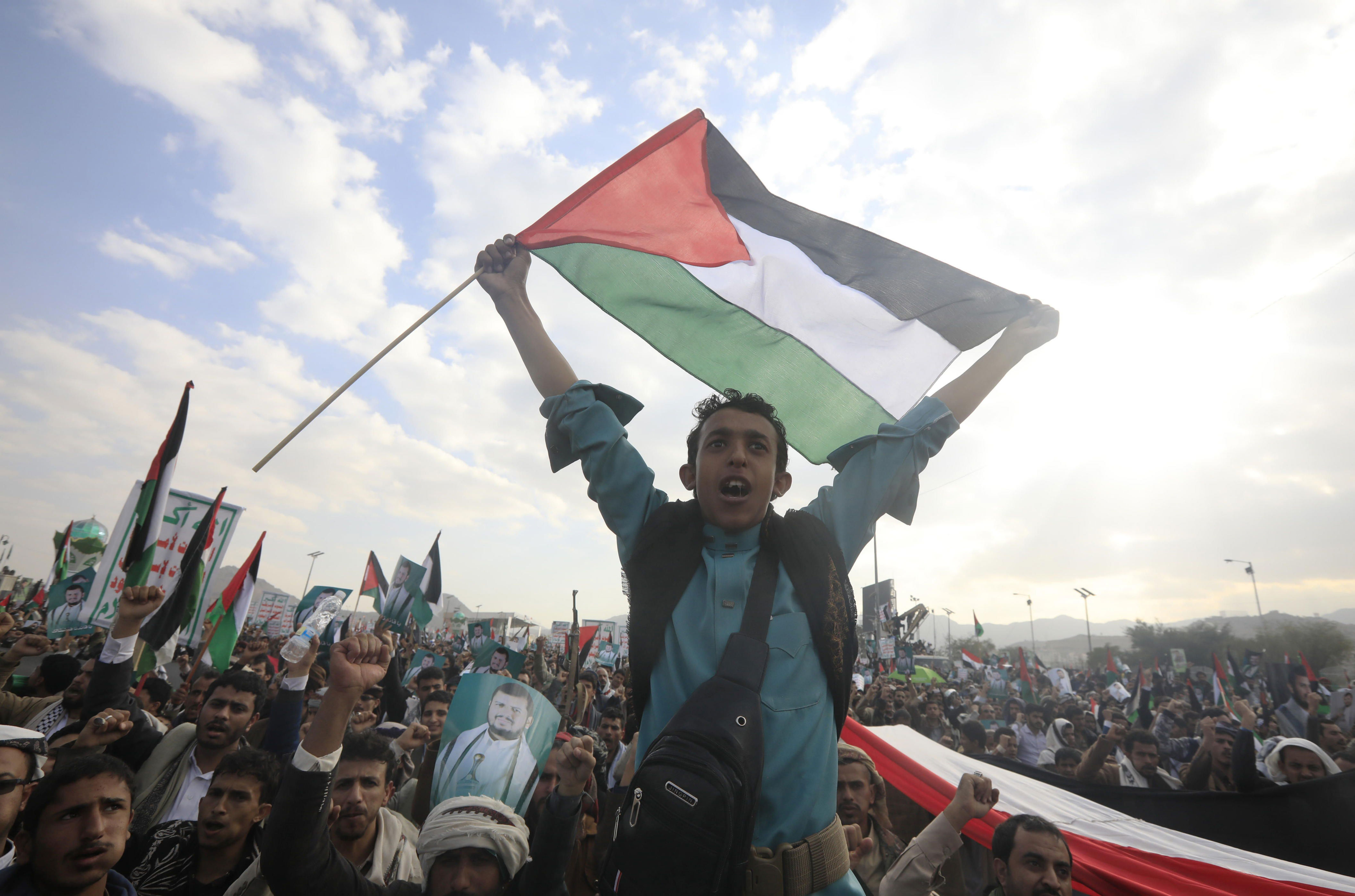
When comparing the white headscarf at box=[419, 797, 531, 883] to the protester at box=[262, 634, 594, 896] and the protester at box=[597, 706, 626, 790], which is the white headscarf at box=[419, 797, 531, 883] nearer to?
the protester at box=[262, 634, 594, 896]

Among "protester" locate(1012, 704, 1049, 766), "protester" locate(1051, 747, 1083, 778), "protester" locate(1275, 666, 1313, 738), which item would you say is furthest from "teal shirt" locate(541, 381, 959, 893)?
"protester" locate(1275, 666, 1313, 738)

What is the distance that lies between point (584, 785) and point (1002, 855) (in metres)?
2.36

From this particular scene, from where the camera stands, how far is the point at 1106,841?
3686mm

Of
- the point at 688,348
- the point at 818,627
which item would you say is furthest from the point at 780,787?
the point at 688,348

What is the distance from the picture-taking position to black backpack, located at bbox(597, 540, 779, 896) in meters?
1.20

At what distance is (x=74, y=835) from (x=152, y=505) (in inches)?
163

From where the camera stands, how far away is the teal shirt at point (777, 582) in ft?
5.13

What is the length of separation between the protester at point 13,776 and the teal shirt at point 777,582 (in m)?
2.78

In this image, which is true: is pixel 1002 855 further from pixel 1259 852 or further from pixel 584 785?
pixel 584 785

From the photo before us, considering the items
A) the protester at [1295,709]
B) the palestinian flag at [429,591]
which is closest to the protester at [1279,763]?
the protester at [1295,709]

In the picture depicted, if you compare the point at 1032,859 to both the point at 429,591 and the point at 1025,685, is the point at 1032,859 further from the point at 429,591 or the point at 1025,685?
the point at 1025,685

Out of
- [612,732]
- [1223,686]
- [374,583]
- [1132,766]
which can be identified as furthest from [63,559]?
[1223,686]

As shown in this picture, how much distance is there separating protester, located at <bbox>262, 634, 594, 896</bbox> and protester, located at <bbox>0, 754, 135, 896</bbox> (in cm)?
81

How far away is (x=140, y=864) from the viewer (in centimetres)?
306
